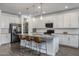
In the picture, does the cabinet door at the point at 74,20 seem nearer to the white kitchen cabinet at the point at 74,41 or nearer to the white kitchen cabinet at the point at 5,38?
the white kitchen cabinet at the point at 74,41

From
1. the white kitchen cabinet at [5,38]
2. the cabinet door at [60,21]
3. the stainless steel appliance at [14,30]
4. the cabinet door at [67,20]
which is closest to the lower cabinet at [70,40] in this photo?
the cabinet door at [67,20]

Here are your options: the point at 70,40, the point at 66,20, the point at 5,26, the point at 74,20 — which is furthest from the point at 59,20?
the point at 5,26

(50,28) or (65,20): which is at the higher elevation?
(65,20)

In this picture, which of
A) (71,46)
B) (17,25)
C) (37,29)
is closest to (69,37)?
(71,46)

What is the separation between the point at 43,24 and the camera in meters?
7.07

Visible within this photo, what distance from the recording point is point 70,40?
5.05 metres

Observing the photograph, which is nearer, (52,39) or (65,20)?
(52,39)

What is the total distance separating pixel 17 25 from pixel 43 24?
83.0 inches

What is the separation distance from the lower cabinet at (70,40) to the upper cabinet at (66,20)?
0.78 metres

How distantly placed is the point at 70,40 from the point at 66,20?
1.44 metres

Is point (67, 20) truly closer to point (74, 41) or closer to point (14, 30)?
point (74, 41)

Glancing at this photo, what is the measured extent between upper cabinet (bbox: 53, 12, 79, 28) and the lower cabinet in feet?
2.57

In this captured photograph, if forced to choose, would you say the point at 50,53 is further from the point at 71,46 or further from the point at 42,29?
the point at 42,29

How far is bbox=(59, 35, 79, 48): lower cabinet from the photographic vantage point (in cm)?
490
